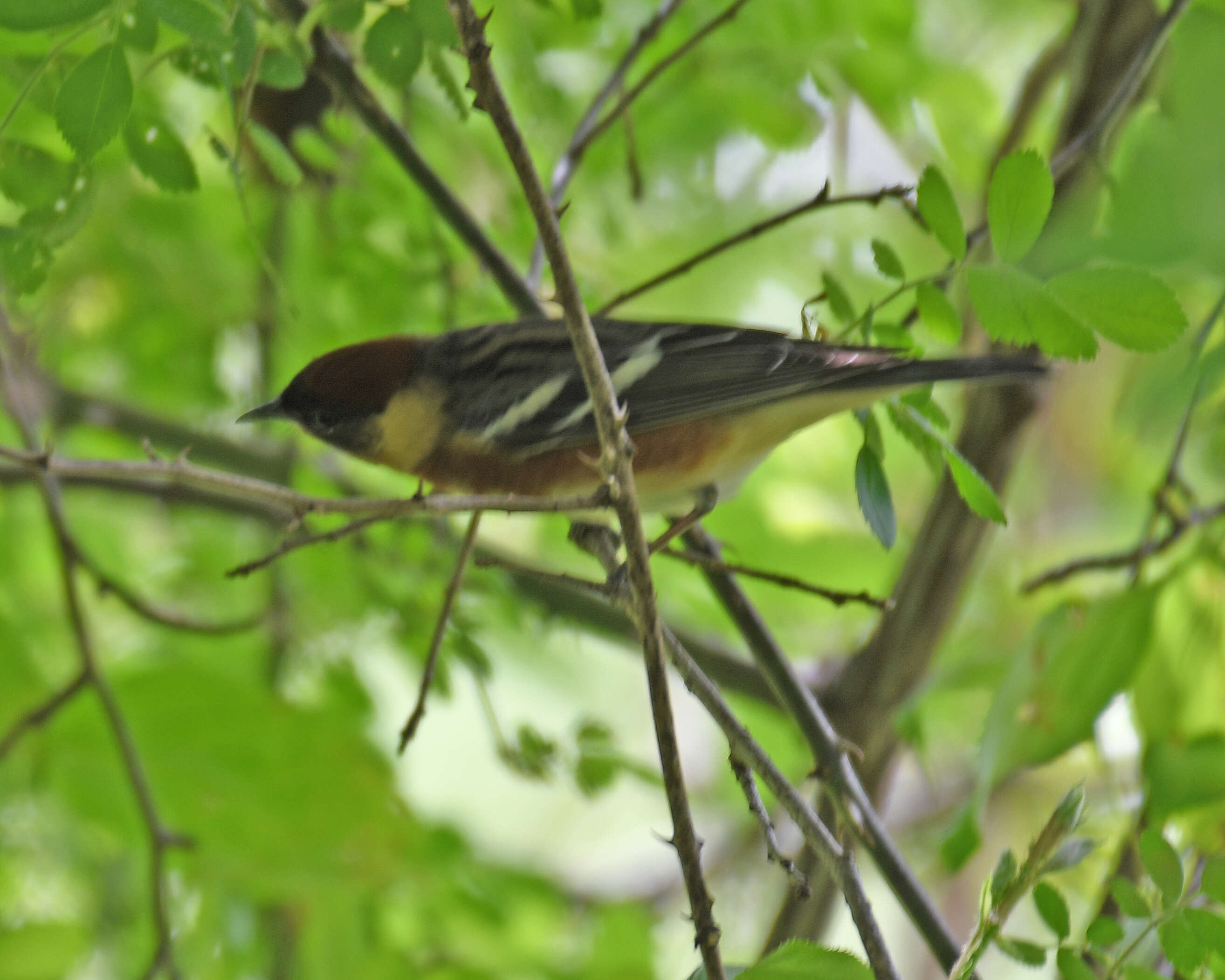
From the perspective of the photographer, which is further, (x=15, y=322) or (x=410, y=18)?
(x=15, y=322)

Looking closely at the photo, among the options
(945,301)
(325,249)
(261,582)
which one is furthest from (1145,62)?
(261,582)

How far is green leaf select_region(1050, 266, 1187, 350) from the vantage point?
3.89 feet

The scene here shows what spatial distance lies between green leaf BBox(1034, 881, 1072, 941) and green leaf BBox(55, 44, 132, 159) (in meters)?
1.31

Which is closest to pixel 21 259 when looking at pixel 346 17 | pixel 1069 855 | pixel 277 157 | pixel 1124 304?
pixel 277 157

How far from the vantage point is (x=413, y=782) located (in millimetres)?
4770

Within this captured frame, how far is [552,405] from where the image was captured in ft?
7.06

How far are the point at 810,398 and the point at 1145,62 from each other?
72 centimetres

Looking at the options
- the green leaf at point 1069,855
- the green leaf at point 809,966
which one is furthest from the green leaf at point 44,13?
the green leaf at point 1069,855

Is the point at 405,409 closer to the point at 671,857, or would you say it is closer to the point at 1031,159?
the point at 1031,159

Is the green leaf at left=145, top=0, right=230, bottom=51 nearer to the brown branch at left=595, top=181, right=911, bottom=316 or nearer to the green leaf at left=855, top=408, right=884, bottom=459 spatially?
the brown branch at left=595, top=181, right=911, bottom=316

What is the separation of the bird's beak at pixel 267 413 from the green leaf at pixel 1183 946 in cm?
167

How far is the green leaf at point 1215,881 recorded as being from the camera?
1.20 meters

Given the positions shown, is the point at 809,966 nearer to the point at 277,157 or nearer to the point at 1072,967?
the point at 1072,967

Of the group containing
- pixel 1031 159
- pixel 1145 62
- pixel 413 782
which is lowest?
pixel 1031 159
